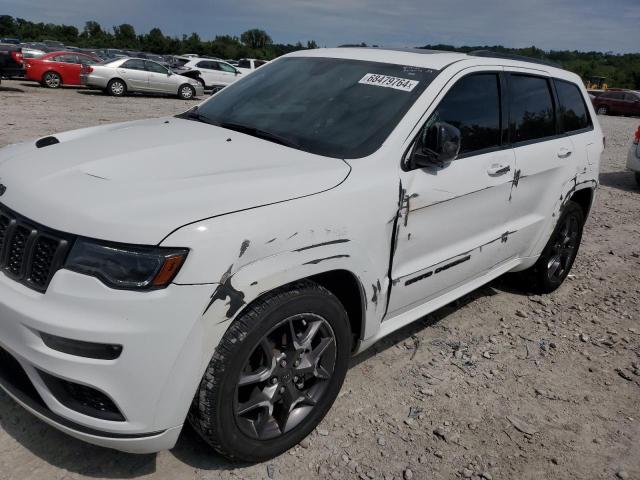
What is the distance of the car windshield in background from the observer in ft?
9.68

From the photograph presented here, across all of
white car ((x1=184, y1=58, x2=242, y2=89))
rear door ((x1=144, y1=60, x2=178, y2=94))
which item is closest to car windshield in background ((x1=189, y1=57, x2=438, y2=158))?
rear door ((x1=144, y1=60, x2=178, y2=94))

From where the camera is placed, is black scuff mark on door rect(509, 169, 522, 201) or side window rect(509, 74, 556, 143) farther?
side window rect(509, 74, 556, 143)

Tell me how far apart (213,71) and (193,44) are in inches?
2374

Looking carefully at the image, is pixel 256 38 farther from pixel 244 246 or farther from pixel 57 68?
pixel 244 246

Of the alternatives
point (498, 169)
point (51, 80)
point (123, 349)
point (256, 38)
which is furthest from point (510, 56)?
point (256, 38)

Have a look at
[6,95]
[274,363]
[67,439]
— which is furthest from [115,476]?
[6,95]

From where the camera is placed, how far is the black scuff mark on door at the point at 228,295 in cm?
209

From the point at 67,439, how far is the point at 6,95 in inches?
690

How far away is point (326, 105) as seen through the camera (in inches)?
126

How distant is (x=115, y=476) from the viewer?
2.45m

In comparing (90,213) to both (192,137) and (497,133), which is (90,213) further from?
(497,133)

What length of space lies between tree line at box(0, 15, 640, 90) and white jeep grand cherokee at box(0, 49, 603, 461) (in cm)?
6004

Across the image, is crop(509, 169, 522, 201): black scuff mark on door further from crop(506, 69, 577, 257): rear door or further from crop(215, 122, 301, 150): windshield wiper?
crop(215, 122, 301, 150): windshield wiper

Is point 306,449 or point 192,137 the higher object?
point 192,137
